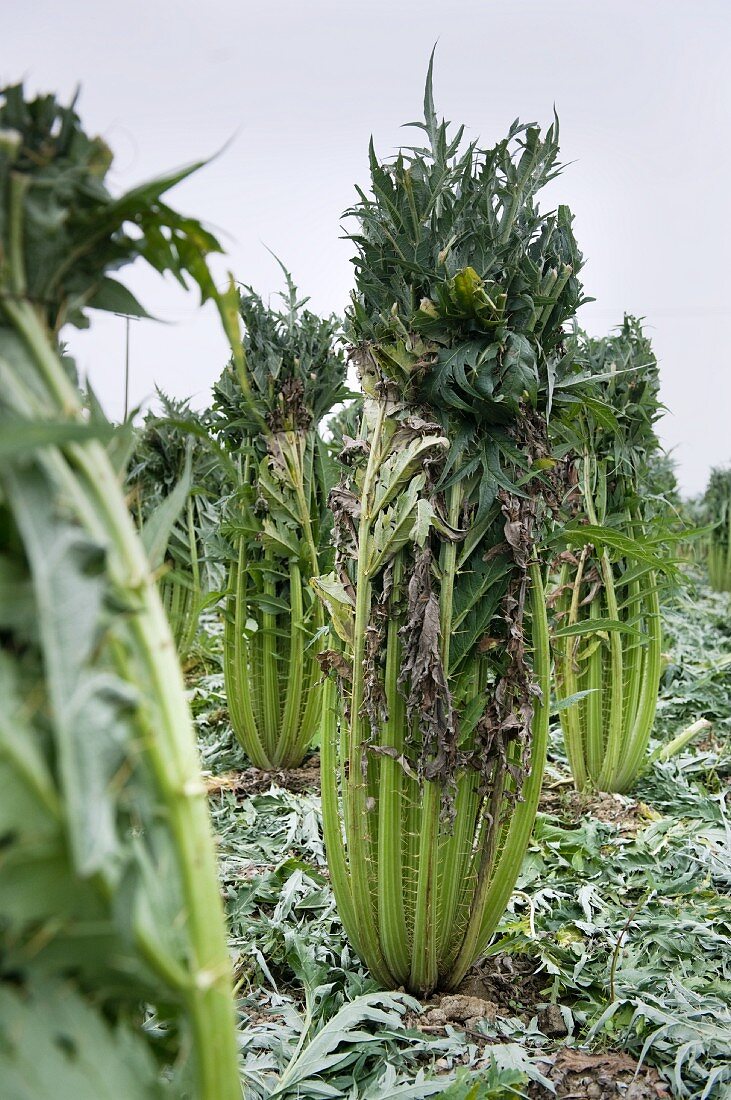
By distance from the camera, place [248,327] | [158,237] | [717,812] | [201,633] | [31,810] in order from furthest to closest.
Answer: [201,633] → [248,327] → [717,812] → [158,237] → [31,810]

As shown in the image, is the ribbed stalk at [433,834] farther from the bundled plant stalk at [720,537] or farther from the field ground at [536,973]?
the bundled plant stalk at [720,537]

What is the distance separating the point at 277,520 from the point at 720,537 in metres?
10.3

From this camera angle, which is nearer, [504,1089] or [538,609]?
[504,1089]

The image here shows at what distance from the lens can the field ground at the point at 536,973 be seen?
2014 millimetres

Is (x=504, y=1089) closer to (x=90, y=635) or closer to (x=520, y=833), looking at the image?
(x=520, y=833)

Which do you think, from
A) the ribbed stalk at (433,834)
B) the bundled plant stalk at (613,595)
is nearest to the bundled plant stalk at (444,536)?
the ribbed stalk at (433,834)

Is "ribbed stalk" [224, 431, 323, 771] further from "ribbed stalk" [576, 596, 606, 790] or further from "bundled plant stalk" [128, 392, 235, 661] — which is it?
"ribbed stalk" [576, 596, 606, 790]

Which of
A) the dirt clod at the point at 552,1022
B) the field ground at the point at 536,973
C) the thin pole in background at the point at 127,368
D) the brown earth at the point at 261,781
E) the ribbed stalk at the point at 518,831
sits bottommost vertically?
the dirt clod at the point at 552,1022

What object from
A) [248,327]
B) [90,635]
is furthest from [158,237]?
[248,327]

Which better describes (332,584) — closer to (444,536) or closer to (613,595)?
(444,536)

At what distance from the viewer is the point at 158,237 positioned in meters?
0.93

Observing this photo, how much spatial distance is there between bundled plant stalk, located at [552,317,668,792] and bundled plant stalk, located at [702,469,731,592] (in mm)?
8721

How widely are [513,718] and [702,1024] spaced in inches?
39.5

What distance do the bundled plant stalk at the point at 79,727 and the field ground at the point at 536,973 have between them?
1.32 meters
